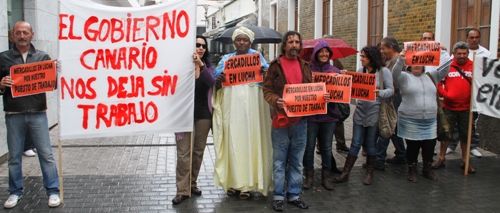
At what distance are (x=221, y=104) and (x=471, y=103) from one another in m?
3.21

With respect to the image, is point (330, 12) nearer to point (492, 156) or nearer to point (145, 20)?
point (492, 156)

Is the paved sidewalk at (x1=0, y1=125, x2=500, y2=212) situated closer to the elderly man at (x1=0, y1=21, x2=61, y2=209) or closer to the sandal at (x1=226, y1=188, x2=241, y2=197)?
the sandal at (x1=226, y1=188, x2=241, y2=197)

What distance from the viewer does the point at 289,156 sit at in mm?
5535

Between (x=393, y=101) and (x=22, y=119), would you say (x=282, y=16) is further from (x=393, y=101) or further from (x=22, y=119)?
(x=22, y=119)

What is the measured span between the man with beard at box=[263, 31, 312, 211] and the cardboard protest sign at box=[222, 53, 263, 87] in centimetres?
19

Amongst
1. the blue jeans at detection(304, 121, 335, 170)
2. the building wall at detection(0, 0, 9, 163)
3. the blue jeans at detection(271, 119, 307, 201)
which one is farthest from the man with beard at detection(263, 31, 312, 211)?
the building wall at detection(0, 0, 9, 163)

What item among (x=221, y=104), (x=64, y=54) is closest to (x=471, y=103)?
(x=221, y=104)

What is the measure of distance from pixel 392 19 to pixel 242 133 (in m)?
7.25

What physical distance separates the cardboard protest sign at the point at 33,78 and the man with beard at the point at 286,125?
80.9 inches

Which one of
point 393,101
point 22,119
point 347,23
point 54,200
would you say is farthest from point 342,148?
point 347,23

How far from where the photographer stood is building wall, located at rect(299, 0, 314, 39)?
1848 centimetres

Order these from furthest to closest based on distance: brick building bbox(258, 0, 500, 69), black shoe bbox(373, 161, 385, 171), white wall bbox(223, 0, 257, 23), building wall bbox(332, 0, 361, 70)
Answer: white wall bbox(223, 0, 257, 23) < building wall bbox(332, 0, 361, 70) < brick building bbox(258, 0, 500, 69) < black shoe bbox(373, 161, 385, 171)

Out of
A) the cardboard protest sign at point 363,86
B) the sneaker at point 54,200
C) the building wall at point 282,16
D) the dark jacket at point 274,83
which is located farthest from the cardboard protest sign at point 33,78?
the building wall at point 282,16

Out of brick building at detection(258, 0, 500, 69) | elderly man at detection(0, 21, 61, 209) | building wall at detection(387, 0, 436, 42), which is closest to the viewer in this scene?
elderly man at detection(0, 21, 61, 209)
